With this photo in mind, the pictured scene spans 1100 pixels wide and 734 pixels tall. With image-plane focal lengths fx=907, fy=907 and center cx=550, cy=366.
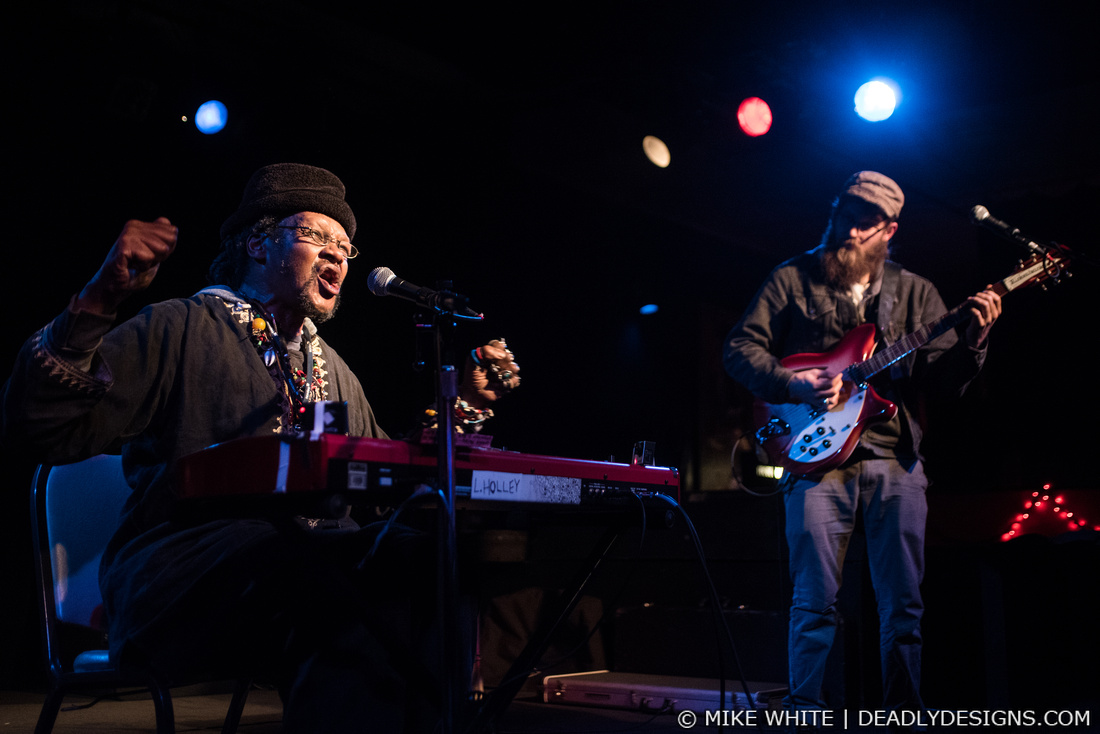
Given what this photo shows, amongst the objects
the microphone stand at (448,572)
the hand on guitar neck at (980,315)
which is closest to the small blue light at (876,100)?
the hand on guitar neck at (980,315)

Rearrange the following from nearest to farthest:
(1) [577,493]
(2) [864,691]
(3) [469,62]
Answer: (1) [577,493]
(2) [864,691]
(3) [469,62]

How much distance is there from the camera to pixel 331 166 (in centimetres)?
548

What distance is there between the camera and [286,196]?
2529 millimetres

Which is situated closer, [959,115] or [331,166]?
[331,166]

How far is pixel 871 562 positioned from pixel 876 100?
3.27m

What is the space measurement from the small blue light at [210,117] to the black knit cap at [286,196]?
2.61 metres

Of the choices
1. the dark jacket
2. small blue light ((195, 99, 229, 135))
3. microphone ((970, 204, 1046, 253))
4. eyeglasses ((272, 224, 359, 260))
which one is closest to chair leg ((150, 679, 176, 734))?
eyeglasses ((272, 224, 359, 260))

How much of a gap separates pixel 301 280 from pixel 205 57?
3.43m

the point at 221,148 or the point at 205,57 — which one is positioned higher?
the point at 205,57

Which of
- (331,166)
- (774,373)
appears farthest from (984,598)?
(331,166)

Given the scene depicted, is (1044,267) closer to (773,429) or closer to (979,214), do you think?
(979,214)

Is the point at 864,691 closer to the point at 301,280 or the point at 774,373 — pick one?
the point at 774,373

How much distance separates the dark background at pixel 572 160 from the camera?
4719 mm

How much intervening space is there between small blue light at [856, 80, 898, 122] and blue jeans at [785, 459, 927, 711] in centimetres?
297
